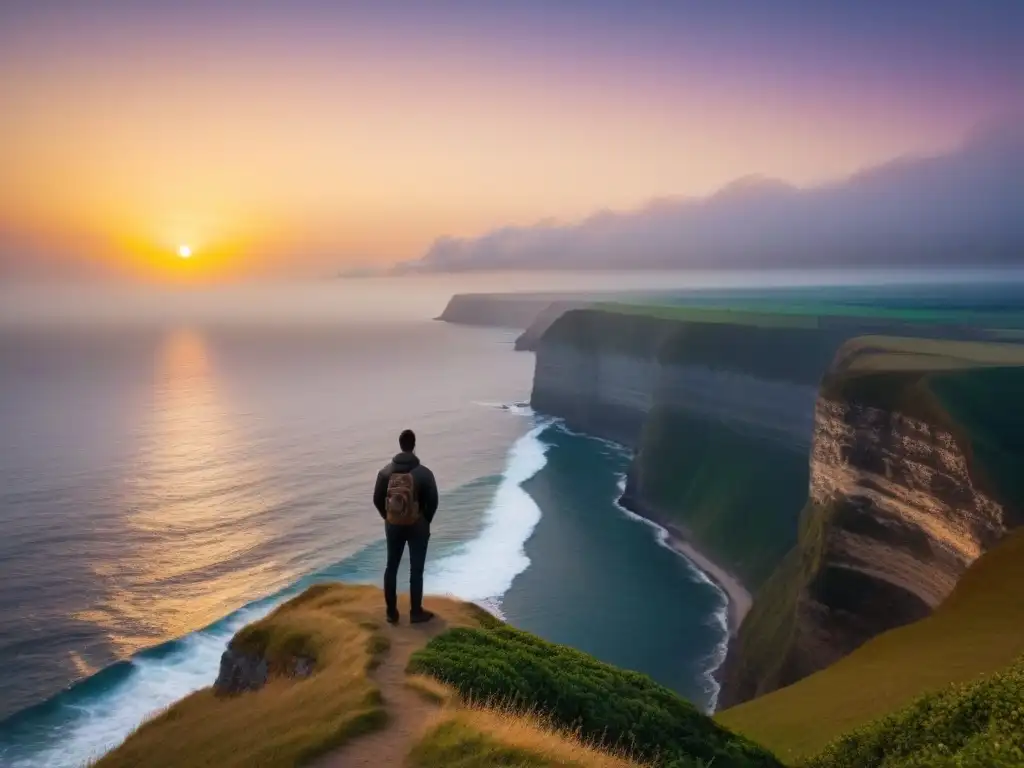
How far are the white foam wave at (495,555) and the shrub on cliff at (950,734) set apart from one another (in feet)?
90.1

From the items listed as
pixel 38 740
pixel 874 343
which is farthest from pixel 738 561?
pixel 38 740

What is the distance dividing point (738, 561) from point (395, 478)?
5413cm

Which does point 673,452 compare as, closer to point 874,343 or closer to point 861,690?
point 874,343

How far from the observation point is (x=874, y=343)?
59531 mm

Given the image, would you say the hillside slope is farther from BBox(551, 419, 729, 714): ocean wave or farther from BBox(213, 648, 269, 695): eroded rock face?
BBox(551, 419, 729, 714): ocean wave

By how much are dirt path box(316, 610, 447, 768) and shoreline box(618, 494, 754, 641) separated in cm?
3934

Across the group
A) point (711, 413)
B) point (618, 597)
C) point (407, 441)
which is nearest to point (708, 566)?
point (618, 597)

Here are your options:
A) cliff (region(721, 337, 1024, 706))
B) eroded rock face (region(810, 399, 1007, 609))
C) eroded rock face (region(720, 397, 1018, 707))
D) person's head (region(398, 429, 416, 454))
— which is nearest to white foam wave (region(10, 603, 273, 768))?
person's head (region(398, 429, 416, 454))

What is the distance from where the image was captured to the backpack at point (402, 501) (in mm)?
14227

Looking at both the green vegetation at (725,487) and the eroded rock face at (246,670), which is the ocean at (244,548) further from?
the eroded rock face at (246,670)

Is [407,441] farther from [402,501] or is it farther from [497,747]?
[497,747]

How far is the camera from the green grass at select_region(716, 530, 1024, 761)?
1934cm

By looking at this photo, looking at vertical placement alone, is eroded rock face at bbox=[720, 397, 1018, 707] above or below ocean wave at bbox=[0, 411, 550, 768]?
above

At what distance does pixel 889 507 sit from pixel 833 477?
605 cm
